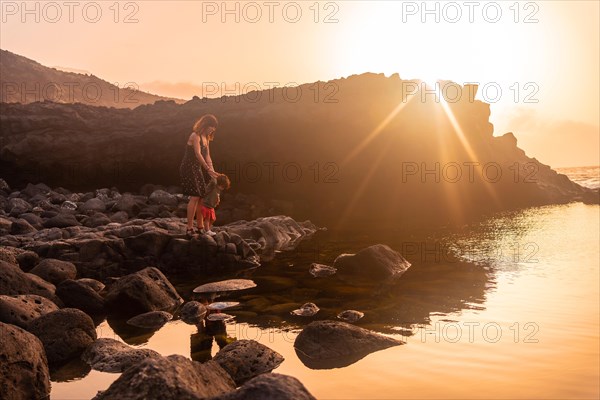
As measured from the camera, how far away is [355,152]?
118ft

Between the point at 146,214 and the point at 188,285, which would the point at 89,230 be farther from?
the point at 146,214

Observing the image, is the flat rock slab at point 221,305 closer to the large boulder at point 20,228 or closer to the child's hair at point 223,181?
the child's hair at point 223,181

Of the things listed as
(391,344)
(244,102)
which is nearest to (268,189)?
(244,102)

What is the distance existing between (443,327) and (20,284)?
6263 millimetres

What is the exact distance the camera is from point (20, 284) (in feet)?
28.0

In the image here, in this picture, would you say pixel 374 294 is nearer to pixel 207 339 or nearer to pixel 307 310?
pixel 307 310

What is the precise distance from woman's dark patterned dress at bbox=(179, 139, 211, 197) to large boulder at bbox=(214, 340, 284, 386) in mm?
7239

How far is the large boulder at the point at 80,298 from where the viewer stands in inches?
349

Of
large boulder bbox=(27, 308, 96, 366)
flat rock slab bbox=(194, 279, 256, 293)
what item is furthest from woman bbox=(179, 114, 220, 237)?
large boulder bbox=(27, 308, 96, 366)

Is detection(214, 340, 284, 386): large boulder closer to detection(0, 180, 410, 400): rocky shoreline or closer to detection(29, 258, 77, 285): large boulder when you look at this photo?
detection(0, 180, 410, 400): rocky shoreline

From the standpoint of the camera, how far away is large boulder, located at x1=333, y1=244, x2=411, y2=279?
1169 centimetres

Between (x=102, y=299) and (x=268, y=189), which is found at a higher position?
(x=268, y=189)

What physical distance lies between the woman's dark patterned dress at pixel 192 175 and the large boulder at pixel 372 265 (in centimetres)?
362

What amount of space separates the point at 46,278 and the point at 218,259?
12.6 ft
